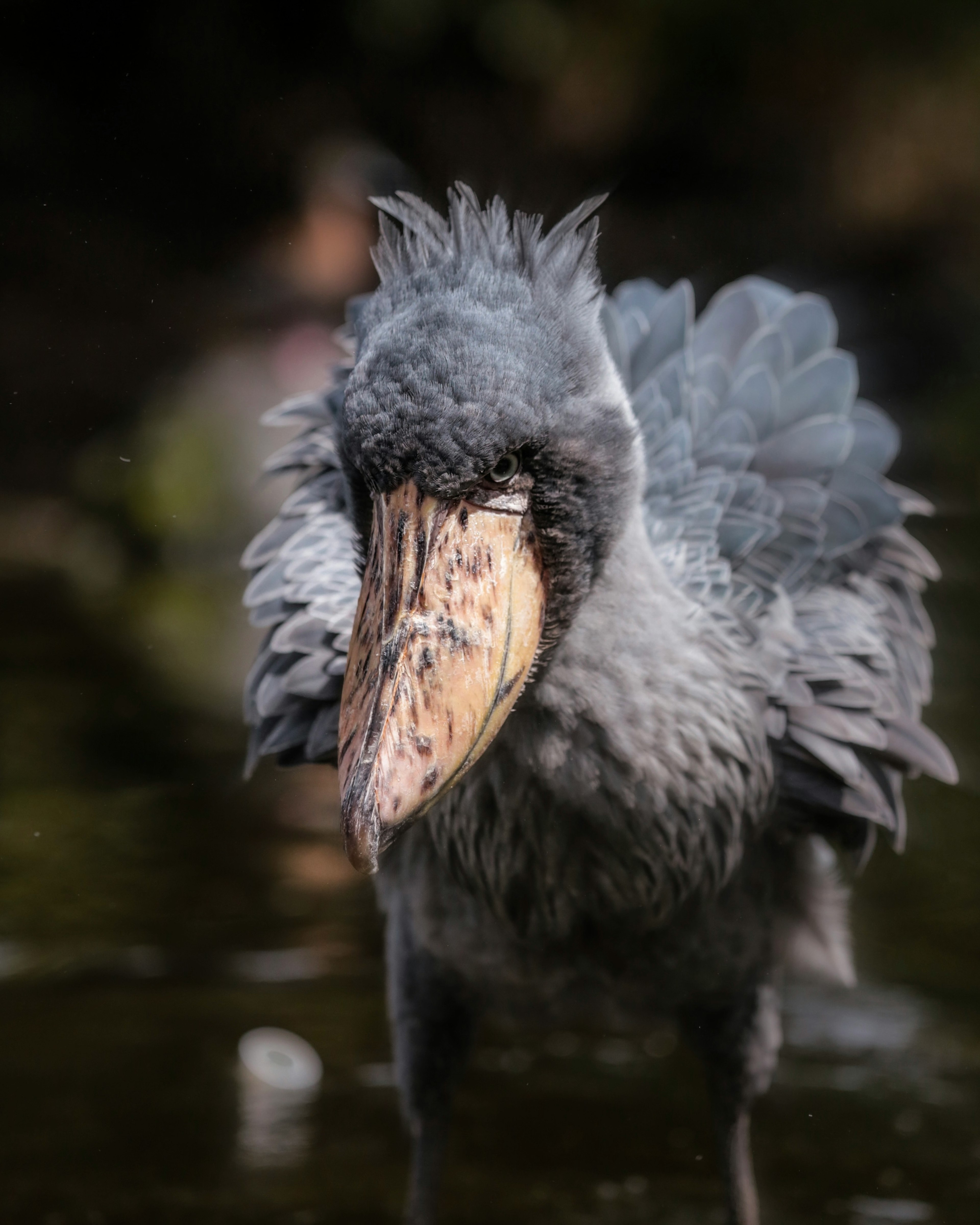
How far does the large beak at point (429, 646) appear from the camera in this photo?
173 centimetres

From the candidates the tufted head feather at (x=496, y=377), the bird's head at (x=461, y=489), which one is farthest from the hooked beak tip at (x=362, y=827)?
the tufted head feather at (x=496, y=377)

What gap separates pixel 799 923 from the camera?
116 inches

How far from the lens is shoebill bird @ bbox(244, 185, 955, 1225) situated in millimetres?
1771

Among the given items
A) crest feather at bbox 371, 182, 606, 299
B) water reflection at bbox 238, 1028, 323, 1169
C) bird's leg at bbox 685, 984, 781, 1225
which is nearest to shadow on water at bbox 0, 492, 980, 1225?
water reflection at bbox 238, 1028, 323, 1169

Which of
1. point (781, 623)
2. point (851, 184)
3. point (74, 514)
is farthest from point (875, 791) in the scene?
point (851, 184)

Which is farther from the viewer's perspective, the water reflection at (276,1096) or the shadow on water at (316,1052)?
the water reflection at (276,1096)

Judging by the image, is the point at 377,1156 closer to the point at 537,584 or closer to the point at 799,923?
the point at 799,923

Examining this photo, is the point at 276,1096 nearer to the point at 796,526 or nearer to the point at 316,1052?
the point at 316,1052

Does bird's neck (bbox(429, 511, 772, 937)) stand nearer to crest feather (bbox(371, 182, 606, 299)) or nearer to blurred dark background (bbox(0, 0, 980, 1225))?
crest feather (bbox(371, 182, 606, 299))

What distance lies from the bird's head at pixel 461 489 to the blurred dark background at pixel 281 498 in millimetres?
342

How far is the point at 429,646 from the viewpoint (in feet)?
5.82

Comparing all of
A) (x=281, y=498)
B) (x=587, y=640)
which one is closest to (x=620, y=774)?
(x=587, y=640)

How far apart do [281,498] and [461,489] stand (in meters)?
6.46

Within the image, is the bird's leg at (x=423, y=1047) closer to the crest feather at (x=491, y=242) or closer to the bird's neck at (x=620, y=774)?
the bird's neck at (x=620, y=774)
